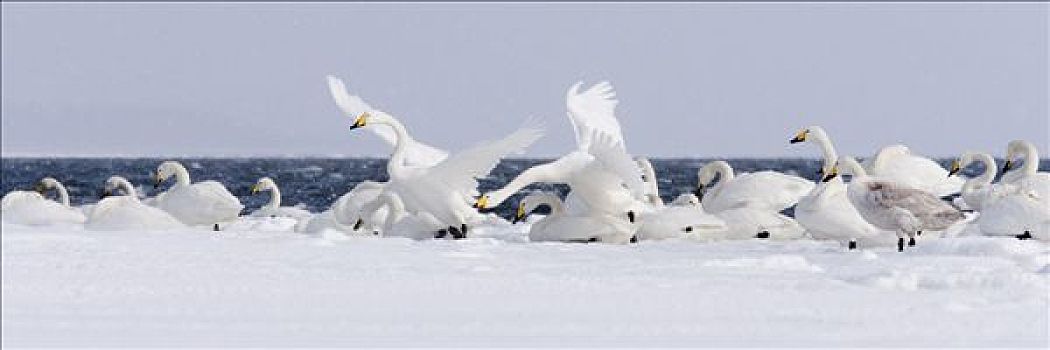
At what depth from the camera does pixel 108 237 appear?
10.4 metres

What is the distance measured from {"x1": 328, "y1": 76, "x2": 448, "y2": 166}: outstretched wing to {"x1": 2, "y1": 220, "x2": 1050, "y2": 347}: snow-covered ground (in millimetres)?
5801

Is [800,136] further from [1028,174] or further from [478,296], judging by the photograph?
→ [478,296]

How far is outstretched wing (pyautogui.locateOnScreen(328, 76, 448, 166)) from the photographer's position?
16828mm

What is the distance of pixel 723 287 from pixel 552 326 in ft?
5.80

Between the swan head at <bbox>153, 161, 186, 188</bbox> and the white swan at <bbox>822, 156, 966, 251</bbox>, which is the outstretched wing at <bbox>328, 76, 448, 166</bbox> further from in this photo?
the white swan at <bbox>822, 156, 966, 251</bbox>

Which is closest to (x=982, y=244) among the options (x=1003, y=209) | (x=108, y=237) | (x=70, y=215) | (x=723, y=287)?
(x=1003, y=209)

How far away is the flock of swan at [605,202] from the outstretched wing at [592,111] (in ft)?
0.05

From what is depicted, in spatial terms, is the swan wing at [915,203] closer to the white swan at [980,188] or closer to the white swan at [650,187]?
the white swan at [980,188]

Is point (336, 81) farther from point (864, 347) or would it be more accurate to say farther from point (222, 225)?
point (864, 347)

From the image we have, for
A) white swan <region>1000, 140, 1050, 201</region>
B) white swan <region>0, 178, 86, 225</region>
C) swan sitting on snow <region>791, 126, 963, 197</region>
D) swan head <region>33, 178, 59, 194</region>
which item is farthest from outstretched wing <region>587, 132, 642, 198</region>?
swan head <region>33, 178, 59, 194</region>

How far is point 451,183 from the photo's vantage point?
14.7m

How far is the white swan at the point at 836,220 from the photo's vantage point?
1264 cm

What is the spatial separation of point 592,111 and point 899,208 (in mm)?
5061

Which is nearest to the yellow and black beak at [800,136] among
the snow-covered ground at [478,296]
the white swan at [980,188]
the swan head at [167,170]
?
the white swan at [980,188]
